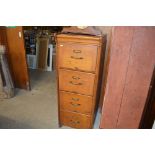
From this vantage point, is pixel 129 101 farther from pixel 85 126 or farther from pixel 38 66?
pixel 38 66

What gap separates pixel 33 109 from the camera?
2.12m

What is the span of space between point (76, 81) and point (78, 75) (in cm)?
7

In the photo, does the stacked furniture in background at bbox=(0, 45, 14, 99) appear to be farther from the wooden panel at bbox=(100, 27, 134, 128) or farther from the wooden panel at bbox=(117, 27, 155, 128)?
the wooden panel at bbox=(117, 27, 155, 128)

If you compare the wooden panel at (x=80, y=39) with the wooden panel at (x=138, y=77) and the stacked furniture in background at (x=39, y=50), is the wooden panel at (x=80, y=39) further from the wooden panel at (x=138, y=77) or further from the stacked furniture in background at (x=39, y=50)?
the stacked furniture in background at (x=39, y=50)

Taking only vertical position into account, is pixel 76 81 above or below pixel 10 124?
above

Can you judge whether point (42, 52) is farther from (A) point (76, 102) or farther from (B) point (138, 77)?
(B) point (138, 77)

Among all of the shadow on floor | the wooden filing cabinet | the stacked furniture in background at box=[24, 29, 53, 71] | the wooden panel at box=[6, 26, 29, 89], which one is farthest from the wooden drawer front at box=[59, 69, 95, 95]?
the stacked furniture in background at box=[24, 29, 53, 71]

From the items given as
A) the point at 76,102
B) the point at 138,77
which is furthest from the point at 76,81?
the point at 138,77

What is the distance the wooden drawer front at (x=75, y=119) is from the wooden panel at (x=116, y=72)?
0.19 meters

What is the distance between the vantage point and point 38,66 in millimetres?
3445

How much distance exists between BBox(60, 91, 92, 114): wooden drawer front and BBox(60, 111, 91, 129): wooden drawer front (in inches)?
2.6

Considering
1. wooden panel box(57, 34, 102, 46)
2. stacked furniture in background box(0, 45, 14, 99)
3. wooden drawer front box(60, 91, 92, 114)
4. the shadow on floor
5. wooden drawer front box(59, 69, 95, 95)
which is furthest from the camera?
stacked furniture in background box(0, 45, 14, 99)

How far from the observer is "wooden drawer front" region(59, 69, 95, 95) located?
139 centimetres
